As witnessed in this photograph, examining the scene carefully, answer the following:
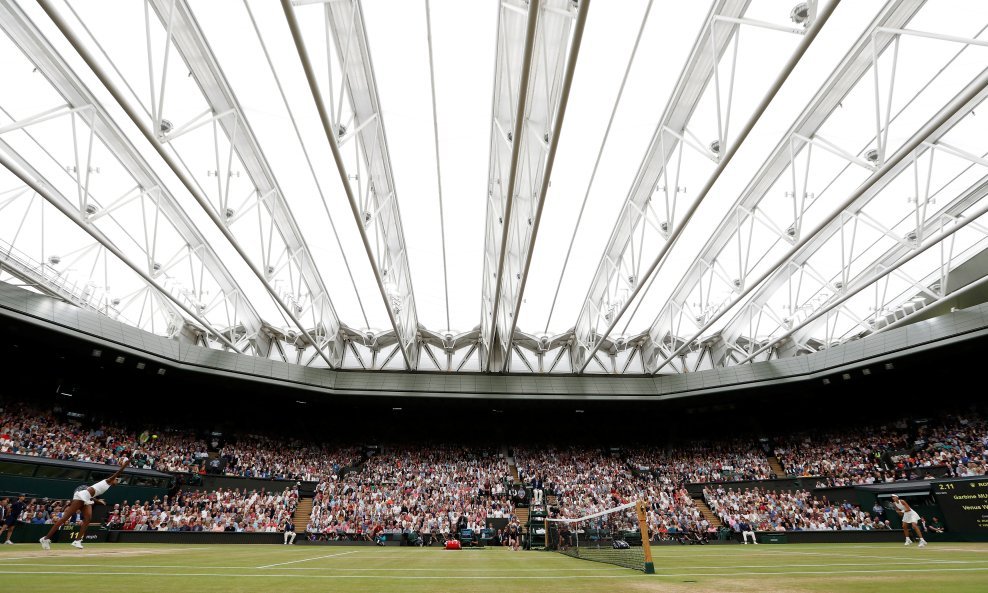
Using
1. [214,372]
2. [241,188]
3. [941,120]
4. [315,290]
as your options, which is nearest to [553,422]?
[315,290]

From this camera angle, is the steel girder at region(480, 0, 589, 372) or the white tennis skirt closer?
the steel girder at region(480, 0, 589, 372)

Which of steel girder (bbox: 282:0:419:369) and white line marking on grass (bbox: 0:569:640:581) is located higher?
steel girder (bbox: 282:0:419:369)

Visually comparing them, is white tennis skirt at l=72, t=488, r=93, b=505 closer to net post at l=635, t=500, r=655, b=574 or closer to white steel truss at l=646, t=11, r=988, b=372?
net post at l=635, t=500, r=655, b=574

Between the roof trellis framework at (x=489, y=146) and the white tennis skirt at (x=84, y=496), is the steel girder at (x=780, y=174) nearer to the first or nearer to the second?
the roof trellis framework at (x=489, y=146)

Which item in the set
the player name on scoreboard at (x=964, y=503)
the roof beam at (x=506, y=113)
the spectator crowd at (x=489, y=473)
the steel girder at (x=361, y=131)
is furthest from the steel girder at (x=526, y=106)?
the player name on scoreboard at (x=964, y=503)

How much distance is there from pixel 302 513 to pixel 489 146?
25479mm

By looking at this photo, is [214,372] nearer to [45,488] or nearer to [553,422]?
[45,488]

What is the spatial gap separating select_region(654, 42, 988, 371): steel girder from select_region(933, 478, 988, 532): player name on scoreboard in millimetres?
9272

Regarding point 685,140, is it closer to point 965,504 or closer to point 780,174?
point 780,174

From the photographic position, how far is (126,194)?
17.4 meters

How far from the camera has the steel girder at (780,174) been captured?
42.9 feet

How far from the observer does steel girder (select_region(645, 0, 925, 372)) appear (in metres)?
13.1

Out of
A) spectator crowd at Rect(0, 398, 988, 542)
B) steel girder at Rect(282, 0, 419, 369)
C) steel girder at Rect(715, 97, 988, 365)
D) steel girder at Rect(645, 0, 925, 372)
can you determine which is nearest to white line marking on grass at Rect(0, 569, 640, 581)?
steel girder at Rect(282, 0, 419, 369)

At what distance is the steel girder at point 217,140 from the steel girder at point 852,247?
1805cm
